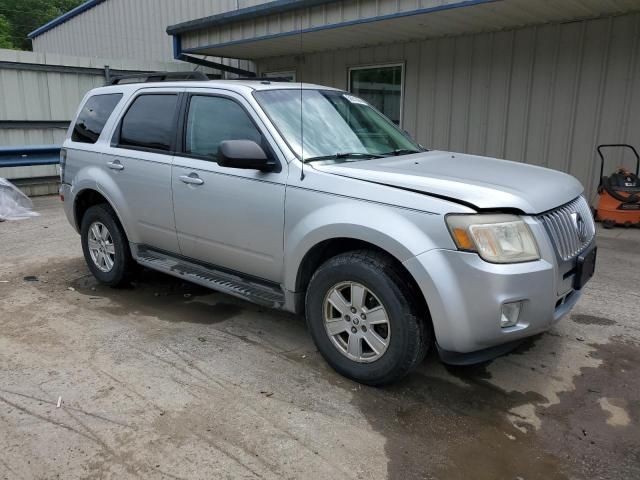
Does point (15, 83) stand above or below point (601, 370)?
above

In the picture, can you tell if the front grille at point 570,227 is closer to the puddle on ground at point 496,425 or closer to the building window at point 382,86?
the puddle on ground at point 496,425

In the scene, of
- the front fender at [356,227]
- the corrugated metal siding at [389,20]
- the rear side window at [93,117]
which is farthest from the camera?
the corrugated metal siding at [389,20]

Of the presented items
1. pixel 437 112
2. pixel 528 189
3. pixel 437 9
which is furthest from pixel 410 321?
pixel 437 112

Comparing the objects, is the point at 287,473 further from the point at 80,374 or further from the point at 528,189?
the point at 528,189

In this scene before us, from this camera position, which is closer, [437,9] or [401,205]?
[401,205]

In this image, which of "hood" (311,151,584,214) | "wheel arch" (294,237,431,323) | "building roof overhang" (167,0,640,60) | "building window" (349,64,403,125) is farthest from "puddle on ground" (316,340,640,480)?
"building window" (349,64,403,125)

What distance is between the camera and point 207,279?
422cm

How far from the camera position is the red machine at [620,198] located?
24.0ft

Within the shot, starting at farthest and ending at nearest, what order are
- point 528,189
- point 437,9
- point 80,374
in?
point 437,9 < point 80,374 < point 528,189

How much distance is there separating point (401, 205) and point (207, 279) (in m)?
1.83

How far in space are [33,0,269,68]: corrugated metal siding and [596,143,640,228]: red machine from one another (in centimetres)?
765

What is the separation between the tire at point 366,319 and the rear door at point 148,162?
5.30 ft

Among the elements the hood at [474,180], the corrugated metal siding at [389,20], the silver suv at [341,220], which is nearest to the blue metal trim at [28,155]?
the corrugated metal siding at [389,20]

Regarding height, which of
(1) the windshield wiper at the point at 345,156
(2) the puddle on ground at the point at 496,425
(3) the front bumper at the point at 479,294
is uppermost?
(1) the windshield wiper at the point at 345,156
